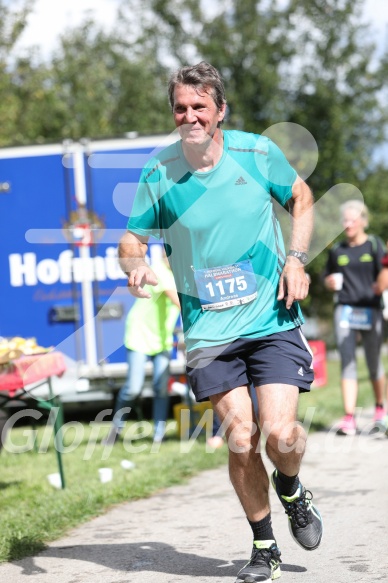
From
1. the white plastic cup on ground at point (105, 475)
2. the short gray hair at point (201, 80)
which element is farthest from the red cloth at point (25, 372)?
the short gray hair at point (201, 80)

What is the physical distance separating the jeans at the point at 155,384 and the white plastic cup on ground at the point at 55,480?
2144mm

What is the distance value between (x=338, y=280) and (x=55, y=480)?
3659mm

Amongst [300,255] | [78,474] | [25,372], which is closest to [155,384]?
[78,474]

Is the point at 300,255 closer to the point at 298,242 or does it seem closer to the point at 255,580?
the point at 298,242

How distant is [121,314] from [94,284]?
0.48 metres

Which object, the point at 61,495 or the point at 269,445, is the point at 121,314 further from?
the point at 269,445

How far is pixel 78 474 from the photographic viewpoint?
790cm

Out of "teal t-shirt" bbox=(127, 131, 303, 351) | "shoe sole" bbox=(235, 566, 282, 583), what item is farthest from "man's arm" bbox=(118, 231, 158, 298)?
"shoe sole" bbox=(235, 566, 282, 583)

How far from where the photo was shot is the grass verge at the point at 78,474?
5886mm

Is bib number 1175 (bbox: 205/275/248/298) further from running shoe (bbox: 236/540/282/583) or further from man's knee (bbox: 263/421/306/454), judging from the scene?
running shoe (bbox: 236/540/282/583)

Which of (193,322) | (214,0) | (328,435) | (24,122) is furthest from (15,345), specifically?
(214,0)

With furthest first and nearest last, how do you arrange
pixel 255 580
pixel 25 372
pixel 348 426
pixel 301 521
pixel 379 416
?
pixel 379 416, pixel 348 426, pixel 25 372, pixel 301 521, pixel 255 580

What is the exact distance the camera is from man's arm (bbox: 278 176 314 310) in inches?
175

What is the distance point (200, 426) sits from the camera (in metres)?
9.84
